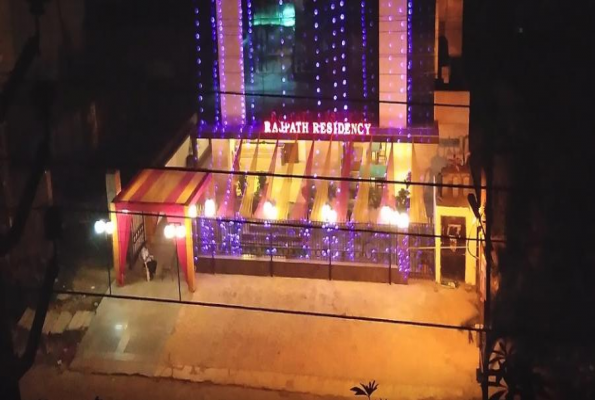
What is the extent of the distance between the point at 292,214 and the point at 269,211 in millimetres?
400

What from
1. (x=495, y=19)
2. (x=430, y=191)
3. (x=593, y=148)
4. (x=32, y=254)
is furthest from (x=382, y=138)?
(x=593, y=148)

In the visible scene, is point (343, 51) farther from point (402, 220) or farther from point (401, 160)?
point (402, 220)

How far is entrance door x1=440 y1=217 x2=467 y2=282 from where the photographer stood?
Answer: 13.6m

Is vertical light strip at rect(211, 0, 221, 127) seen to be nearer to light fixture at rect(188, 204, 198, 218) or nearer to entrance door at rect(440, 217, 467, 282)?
light fixture at rect(188, 204, 198, 218)

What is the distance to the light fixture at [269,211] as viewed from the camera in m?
14.2

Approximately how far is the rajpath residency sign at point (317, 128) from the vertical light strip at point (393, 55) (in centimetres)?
51

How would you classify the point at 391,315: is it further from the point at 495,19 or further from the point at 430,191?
the point at 495,19

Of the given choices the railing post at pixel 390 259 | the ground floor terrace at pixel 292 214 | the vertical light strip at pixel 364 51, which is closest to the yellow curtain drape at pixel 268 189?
the ground floor terrace at pixel 292 214

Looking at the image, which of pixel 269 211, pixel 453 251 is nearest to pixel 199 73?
pixel 269 211

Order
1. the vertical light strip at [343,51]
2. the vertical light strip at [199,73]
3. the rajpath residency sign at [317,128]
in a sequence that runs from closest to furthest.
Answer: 1. the vertical light strip at [343,51]
2. the rajpath residency sign at [317,128]
3. the vertical light strip at [199,73]

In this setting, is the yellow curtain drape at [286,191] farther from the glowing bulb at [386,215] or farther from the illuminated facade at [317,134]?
the glowing bulb at [386,215]

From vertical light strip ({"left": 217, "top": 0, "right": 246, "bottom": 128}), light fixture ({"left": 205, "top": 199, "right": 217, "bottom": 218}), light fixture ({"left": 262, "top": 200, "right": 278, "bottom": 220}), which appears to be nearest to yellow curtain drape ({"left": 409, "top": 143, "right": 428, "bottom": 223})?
light fixture ({"left": 262, "top": 200, "right": 278, "bottom": 220})

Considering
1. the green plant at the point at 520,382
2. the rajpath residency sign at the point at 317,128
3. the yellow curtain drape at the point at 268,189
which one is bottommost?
the green plant at the point at 520,382

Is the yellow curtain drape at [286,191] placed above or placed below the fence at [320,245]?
above
